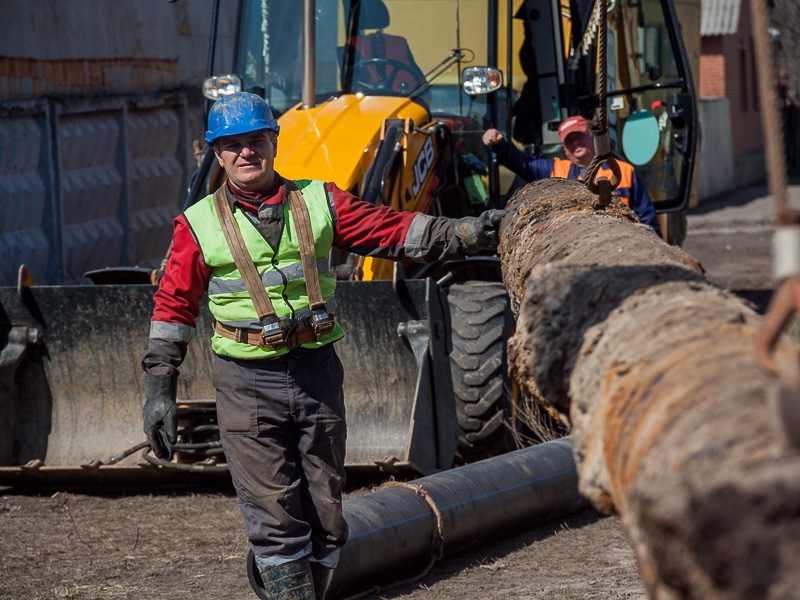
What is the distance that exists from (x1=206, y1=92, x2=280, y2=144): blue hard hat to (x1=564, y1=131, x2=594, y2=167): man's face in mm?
2505

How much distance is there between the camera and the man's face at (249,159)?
3.69 meters

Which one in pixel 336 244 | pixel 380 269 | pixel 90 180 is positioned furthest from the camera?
pixel 90 180

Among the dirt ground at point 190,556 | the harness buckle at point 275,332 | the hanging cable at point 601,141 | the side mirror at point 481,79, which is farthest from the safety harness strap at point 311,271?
the side mirror at point 481,79

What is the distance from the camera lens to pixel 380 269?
18.7 feet

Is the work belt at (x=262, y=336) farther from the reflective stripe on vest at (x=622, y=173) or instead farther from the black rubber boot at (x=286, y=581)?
the reflective stripe on vest at (x=622, y=173)

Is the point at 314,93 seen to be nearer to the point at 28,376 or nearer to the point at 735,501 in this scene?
the point at 28,376

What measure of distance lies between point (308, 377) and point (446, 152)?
9.02 ft

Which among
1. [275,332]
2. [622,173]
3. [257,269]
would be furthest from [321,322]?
[622,173]

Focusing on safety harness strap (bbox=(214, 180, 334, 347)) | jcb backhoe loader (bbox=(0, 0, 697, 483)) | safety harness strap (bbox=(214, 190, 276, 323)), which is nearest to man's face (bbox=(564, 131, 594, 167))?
jcb backhoe loader (bbox=(0, 0, 697, 483))

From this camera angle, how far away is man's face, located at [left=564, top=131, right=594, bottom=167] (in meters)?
5.80

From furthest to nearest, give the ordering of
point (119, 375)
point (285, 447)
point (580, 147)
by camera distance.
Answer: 1. point (580, 147)
2. point (119, 375)
3. point (285, 447)

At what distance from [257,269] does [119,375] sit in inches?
88.0

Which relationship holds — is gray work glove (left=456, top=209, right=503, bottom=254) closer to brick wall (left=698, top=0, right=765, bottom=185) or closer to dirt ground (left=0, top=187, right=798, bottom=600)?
dirt ground (left=0, top=187, right=798, bottom=600)

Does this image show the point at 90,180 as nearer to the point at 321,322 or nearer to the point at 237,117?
the point at 237,117
